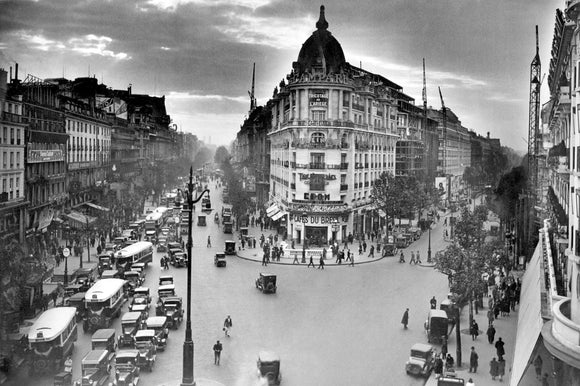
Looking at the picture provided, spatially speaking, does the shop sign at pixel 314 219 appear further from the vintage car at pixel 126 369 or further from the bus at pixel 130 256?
the vintage car at pixel 126 369

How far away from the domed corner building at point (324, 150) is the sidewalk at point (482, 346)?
77.6 ft

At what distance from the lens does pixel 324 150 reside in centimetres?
5559

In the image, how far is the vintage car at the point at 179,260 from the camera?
139 feet

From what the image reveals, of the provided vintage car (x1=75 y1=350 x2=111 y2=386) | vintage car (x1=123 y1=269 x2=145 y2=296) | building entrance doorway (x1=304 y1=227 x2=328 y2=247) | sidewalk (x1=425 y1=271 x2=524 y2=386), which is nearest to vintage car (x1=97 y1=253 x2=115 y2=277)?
vintage car (x1=123 y1=269 x2=145 y2=296)

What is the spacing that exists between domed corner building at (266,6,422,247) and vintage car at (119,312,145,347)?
→ 2838cm

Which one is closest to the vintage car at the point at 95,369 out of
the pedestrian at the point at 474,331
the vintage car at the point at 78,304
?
the vintage car at the point at 78,304

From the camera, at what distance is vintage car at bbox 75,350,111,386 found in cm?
1951

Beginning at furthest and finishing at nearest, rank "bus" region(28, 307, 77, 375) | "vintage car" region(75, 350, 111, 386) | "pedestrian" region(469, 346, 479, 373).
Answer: "pedestrian" region(469, 346, 479, 373) → "bus" region(28, 307, 77, 375) → "vintage car" region(75, 350, 111, 386)

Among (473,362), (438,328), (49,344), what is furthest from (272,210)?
(49,344)

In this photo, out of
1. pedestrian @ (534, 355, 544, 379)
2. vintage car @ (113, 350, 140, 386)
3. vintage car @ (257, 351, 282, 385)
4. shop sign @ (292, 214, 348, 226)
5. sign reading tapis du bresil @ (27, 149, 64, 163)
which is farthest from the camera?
shop sign @ (292, 214, 348, 226)

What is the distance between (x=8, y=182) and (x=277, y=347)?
21.7 meters

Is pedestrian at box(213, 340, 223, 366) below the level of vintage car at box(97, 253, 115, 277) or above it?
below

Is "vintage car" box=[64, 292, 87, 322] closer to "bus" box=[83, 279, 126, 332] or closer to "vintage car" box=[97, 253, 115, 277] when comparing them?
"bus" box=[83, 279, 126, 332]

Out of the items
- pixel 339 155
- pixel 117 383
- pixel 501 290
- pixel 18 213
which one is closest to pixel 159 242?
pixel 18 213
